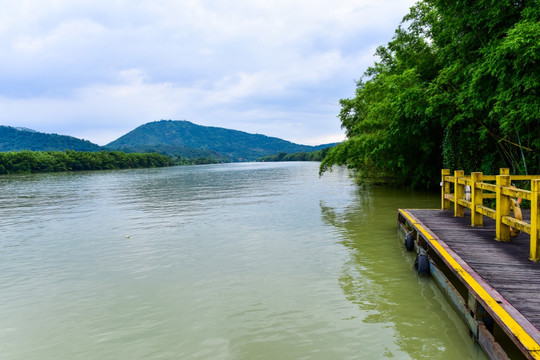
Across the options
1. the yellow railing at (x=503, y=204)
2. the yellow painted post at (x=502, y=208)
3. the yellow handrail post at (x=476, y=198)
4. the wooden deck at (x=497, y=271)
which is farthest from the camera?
the yellow handrail post at (x=476, y=198)

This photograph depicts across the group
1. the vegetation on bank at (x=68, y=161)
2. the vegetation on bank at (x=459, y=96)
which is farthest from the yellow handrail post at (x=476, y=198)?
the vegetation on bank at (x=68, y=161)

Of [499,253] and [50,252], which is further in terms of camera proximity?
[50,252]

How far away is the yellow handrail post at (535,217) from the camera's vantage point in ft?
18.5

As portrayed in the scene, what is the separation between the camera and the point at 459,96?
48.5 feet

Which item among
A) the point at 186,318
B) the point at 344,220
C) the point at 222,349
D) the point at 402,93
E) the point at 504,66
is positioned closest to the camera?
the point at 222,349

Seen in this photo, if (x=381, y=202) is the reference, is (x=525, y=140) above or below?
above

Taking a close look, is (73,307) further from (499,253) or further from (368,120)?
(368,120)

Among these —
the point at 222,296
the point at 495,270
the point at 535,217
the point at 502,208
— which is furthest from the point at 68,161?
the point at 535,217

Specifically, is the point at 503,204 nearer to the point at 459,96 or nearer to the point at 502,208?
the point at 502,208

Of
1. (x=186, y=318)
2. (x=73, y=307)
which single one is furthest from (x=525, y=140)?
(x=73, y=307)

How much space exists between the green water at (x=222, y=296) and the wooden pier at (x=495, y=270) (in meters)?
0.43

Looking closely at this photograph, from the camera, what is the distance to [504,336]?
4.72m

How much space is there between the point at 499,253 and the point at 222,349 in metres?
5.13

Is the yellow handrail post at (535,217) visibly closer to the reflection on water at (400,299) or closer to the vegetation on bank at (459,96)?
the reflection on water at (400,299)
